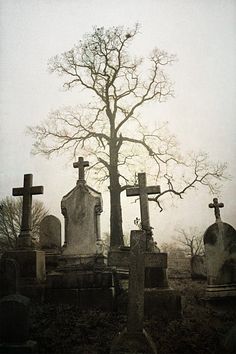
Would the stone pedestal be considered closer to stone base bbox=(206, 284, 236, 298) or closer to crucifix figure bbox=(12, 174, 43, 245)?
crucifix figure bbox=(12, 174, 43, 245)

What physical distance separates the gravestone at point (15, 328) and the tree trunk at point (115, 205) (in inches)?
378

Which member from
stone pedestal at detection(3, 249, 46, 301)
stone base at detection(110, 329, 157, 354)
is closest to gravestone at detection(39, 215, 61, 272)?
stone pedestal at detection(3, 249, 46, 301)

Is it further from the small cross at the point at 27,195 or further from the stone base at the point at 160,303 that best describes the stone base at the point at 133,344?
the small cross at the point at 27,195

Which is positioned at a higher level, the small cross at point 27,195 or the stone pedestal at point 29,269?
the small cross at point 27,195

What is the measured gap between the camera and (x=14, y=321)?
4027 mm

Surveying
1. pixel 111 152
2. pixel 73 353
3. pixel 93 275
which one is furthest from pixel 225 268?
pixel 111 152

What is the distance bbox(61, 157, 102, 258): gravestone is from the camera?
280 inches

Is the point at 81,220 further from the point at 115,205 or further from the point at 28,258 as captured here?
the point at 115,205

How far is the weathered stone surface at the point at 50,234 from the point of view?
9.81 m

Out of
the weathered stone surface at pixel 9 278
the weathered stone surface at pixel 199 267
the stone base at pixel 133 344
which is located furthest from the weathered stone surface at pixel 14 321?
the weathered stone surface at pixel 199 267

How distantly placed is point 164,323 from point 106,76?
1448cm

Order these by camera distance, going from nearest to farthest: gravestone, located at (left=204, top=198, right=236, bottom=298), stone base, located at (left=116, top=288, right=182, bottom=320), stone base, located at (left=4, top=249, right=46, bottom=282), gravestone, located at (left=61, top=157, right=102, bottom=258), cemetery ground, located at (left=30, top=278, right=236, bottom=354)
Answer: cemetery ground, located at (left=30, top=278, right=236, bottom=354)
stone base, located at (left=116, top=288, right=182, bottom=320)
gravestone, located at (left=204, top=198, right=236, bottom=298)
stone base, located at (left=4, top=249, right=46, bottom=282)
gravestone, located at (left=61, top=157, right=102, bottom=258)

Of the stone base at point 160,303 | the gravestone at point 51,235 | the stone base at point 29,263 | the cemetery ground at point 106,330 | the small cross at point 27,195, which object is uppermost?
the small cross at point 27,195

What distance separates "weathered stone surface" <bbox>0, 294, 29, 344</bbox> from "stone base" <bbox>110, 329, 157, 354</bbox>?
1286 mm
